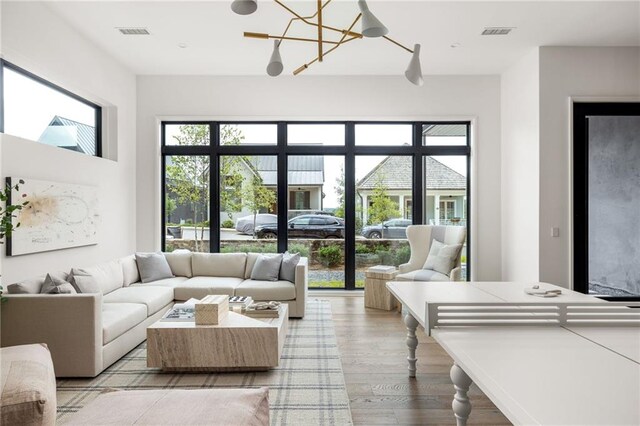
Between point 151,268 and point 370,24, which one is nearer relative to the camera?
point 370,24

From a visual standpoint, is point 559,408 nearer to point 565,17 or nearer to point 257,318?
point 257,318

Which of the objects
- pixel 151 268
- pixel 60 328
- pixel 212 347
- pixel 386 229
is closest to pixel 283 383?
pixel 212 347

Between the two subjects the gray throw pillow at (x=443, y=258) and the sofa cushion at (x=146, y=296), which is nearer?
the sofa cushion at (x=146, y=296)

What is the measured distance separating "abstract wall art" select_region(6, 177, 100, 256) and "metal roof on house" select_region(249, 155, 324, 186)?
2.18m

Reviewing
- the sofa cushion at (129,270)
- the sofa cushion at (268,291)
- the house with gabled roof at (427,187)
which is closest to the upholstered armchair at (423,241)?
the house with gabled roof at (427,187)

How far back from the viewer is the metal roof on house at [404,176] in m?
6.09

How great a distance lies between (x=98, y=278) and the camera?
13.4ft

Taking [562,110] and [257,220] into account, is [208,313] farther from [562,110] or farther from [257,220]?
[562,110]

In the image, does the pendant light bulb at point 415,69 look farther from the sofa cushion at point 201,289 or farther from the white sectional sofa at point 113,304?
the sofa cushion at point 201,289

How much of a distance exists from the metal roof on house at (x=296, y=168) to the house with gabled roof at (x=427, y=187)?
0.62 metres

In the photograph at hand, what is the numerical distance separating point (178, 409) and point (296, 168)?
4.76 meters

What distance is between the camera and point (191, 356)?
10.1 ft

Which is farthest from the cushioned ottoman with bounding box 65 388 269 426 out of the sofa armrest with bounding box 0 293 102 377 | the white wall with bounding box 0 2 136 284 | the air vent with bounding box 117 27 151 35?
the air vent with bounding box 117 27 151 35

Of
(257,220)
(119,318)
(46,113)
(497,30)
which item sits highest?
(497,30)
